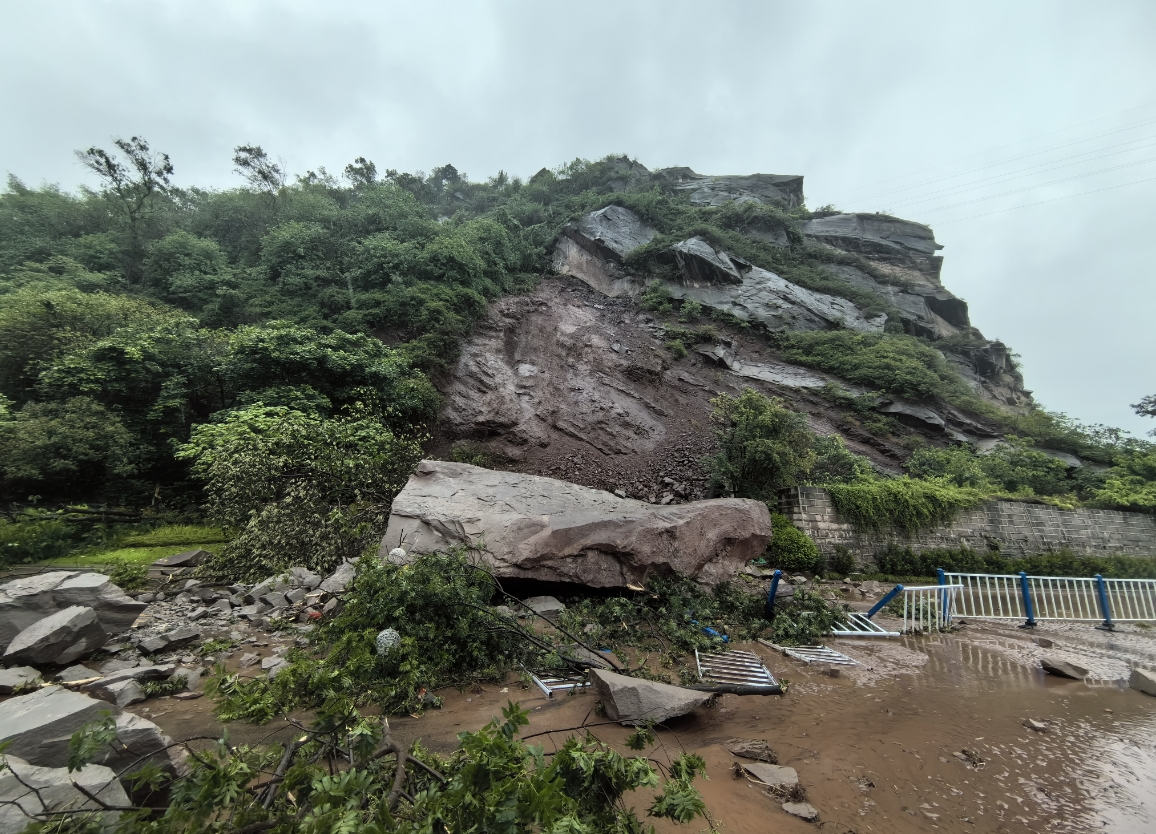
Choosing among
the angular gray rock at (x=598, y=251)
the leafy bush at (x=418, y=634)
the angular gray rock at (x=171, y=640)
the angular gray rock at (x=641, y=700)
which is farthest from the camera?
the angular gray rock at (x=598, y=251)

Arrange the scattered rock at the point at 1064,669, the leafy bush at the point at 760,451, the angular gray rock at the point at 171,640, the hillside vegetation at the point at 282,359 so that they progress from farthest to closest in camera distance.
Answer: the leafy bush at the point at 760,451, the hillside vegetation at the point at 282,359, the scattered rock at the point at 1064,669, the angular gray rock at the point at 171,640

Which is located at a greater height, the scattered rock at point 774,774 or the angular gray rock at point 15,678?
the scattered rock at point 774,774

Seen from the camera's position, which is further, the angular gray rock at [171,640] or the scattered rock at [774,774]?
the angular gray rock at [171,640]

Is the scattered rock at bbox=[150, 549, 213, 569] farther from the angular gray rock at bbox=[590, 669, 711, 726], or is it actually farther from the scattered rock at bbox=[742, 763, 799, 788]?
the scattered rock at bbox=[742, 763, 799, 788]

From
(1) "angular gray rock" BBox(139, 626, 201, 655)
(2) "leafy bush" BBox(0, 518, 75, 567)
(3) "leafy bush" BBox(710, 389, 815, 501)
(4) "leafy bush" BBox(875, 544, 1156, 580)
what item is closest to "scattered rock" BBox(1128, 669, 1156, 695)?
(4) "leafy bush" BBox(875, 544, 1156, 580)

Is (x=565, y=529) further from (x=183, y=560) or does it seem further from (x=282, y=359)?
(x=282, y=359)

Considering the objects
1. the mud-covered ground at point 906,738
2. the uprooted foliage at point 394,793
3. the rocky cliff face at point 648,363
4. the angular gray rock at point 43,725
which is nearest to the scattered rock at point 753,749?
the mud-covered ground at point 906,738

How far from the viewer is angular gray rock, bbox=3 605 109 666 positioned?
3.92 meters

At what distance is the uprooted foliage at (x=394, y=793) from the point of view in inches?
54.2

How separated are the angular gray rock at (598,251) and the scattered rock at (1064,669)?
749 inches

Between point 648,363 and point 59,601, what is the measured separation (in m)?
15.7

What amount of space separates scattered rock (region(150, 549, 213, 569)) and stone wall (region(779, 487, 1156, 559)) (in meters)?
11.7

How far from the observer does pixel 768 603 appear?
659 centimetres

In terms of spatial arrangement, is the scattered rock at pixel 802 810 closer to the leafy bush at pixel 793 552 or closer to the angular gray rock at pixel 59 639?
the angular gray rock at pixel 59 639
